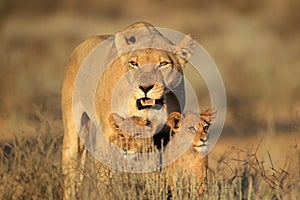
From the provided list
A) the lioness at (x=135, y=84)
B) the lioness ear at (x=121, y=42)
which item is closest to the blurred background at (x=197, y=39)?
the lioness at (x=135, y=84)

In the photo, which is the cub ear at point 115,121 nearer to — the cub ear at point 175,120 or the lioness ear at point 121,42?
the cub ear at point 175,120

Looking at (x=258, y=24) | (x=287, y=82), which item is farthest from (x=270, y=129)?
(x=258, y=24)

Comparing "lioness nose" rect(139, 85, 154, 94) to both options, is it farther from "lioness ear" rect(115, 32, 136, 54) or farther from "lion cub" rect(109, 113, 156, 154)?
"lioness ear" rect(115, 32, 136, 54)

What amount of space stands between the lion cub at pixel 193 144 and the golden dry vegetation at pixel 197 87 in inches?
4.9

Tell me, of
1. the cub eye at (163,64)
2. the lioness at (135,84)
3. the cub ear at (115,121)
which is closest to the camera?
the cub ear at (115,121)

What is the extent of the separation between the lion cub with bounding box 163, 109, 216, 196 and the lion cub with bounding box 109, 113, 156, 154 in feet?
0.56

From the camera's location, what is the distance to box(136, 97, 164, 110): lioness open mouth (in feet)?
21.9

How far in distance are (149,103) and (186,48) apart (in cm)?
74

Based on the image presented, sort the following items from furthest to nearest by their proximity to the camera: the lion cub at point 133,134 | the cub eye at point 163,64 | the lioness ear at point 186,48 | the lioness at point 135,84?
1. the lioness ear at point 186,48
2. the cub eye at point 163,64
3. the lioness at point 135,84
4. the lion cub at point 133,134

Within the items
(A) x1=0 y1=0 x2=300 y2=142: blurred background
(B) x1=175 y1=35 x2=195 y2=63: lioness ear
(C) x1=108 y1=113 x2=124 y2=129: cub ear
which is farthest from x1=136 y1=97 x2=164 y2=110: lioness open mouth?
(A) x1=0 y1=0 x2=300 y2=142: blurred background

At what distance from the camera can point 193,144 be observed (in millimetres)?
6234

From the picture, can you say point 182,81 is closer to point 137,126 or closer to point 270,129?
point 137,126

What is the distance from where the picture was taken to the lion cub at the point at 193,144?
6180mm

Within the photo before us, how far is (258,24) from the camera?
22.4 m
